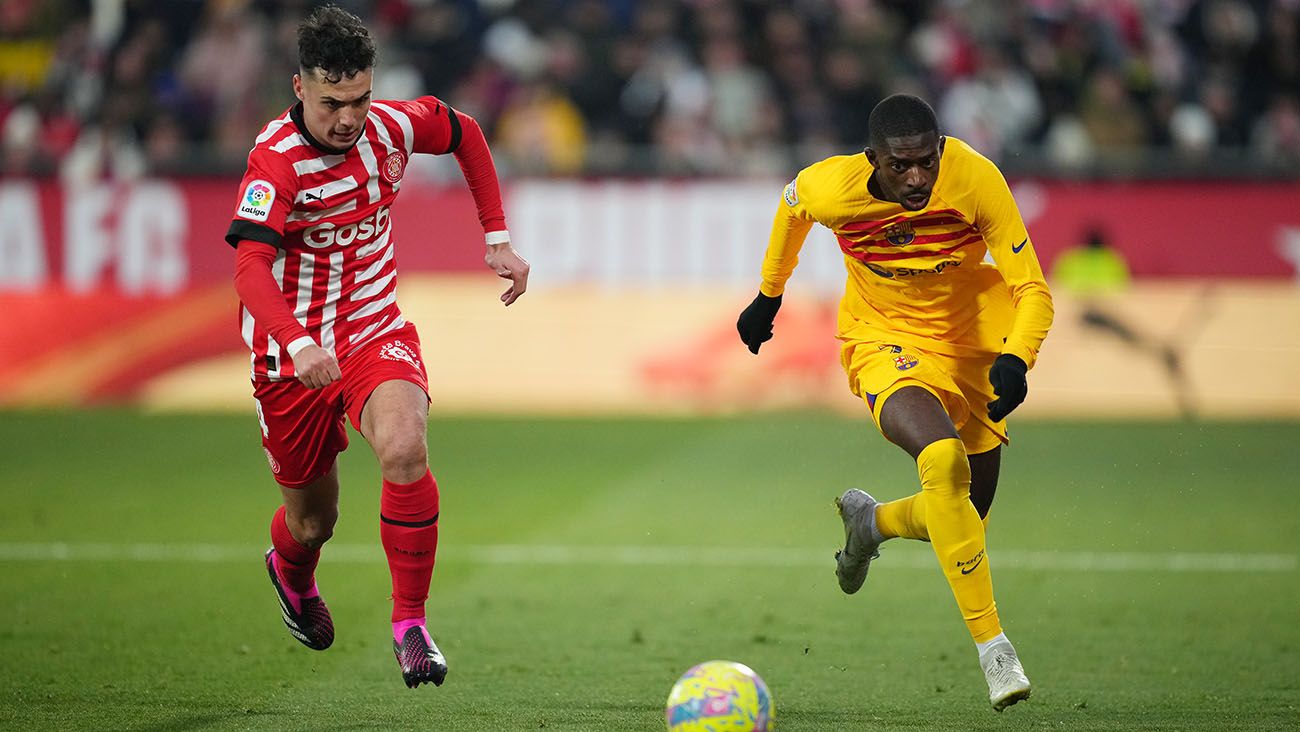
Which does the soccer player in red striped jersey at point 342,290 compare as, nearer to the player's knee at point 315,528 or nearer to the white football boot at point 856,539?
the player's knee at point 315,528

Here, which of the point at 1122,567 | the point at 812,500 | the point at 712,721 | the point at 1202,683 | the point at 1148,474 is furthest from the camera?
the point at 1148,474

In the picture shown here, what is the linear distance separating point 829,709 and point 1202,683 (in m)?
1.61

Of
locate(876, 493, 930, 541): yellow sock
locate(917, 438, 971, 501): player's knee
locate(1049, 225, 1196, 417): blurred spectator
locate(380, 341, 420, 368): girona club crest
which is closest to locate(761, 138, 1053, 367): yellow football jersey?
locate(917, 438, 971, 501): player's knee

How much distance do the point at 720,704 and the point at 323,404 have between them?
2032 mm

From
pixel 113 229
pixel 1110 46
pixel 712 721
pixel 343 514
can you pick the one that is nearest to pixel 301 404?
pixel 712 721

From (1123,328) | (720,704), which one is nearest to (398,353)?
(720,704)

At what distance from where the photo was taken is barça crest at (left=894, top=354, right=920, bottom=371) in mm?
6293

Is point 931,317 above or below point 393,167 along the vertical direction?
below

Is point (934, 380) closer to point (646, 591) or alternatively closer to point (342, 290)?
point (342, 290)

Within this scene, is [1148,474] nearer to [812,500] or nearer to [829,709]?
[812,500]

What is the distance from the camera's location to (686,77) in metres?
17.5

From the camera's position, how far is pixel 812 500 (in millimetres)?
11461

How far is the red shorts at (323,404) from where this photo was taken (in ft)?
19.6

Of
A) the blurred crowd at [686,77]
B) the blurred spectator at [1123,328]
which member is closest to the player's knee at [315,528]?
the blurred crowd at [686,77]
